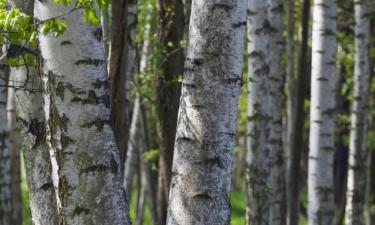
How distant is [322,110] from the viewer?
9.43m

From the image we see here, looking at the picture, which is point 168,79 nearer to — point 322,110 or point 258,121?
point 258,121

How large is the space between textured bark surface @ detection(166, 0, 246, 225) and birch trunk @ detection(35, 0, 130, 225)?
1.31ft

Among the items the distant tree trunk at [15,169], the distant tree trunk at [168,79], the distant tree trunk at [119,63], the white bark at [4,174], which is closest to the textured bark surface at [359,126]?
the distant tree trunk at [168,79]

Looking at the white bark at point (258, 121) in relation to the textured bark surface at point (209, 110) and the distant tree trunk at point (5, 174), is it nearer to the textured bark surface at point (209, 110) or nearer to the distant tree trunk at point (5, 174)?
the distant tree trunk at point (5, 174)

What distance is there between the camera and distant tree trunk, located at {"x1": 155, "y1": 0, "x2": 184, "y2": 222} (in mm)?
8430

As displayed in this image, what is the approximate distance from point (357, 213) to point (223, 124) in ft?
29.5

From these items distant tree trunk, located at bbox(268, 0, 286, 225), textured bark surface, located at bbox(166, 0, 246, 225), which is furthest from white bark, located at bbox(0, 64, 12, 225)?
textured bark surface, located at bbox(166, 0, 246, 225)

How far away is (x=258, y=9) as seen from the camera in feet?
29.6

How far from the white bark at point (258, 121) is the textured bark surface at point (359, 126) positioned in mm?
3694

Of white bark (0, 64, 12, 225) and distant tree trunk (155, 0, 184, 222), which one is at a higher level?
distant tree trunk (155, 0, 184, 222)

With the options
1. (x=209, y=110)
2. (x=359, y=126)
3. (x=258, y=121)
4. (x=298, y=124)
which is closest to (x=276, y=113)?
(x=359, y=126)

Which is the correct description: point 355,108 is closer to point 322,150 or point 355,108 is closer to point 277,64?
point 277,64

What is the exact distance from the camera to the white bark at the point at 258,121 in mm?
9039

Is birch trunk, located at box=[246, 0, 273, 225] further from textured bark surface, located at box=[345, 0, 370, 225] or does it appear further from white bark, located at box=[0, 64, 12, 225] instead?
textured bark surface, located at box=[345, 0, 370, 225]
